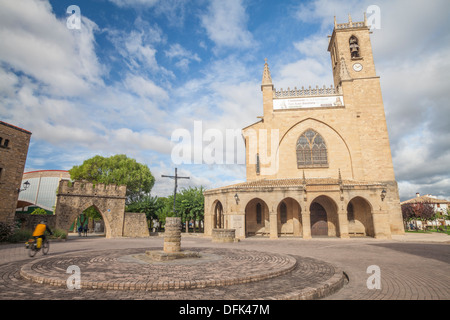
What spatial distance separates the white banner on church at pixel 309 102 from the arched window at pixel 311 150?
10.3ft


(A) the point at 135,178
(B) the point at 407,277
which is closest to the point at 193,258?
(B) the point at 407,277

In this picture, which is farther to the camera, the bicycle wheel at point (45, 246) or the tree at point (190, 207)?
the tree at point (190, 207)

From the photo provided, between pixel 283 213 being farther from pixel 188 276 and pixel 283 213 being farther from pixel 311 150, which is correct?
pixel 188 276

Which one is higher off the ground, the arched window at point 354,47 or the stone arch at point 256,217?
the arched window at point 354,47

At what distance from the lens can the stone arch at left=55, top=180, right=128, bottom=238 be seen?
22.2 metres

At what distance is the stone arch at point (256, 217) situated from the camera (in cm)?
2350

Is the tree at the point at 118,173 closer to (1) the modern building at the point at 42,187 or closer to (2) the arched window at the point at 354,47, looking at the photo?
(1) the modern building at the point at 42,187

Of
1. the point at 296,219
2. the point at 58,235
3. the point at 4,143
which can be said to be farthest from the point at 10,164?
the point at 296,219

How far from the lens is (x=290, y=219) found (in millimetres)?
22844

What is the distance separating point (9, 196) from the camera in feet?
56.6

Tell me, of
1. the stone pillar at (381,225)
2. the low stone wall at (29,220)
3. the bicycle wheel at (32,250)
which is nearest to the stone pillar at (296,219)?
the stone pillar at (381,225)

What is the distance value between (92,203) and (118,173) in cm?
1236

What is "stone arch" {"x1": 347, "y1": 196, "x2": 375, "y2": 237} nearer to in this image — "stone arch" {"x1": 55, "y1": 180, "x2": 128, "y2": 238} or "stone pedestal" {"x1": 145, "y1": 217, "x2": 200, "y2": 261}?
"stone pedestal" {"x1": 145, "y1": 217, "x2": 200, "y2": 261}

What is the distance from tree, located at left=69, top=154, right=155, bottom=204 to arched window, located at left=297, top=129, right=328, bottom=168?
25.2m
